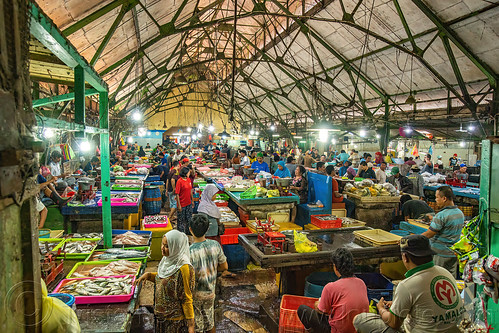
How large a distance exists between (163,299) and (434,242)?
155 inches

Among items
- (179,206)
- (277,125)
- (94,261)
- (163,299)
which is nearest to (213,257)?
(163,299)

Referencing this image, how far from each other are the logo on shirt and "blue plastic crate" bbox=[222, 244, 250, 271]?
3809mm

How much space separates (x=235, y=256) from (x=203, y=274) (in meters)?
2.77

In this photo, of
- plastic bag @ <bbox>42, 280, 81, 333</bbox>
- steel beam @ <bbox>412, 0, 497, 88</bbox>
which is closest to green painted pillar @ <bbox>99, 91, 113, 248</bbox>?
plastic bag @ <bbox>42, 280, 81, 333</bbox>

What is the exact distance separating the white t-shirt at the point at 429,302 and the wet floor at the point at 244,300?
1.96 meters

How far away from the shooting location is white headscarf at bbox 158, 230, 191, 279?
2.94 metres

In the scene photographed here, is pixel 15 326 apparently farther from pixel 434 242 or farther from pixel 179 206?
A: pixel 179 206

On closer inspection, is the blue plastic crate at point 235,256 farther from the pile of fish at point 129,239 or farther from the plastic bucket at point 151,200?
the plastic bucket at point 151,200

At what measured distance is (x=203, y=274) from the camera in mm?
3289

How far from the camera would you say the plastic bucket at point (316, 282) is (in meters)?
4.14

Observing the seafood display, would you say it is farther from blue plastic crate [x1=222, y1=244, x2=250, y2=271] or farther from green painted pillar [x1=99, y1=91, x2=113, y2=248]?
blue plastic crate [x1=222, y1=244, x2=250, y2=271]

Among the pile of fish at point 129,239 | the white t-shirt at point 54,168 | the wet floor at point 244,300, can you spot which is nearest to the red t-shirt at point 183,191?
the wet floor at point 244,300

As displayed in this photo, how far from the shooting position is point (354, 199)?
26.6 feet

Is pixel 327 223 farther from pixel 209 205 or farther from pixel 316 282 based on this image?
pixel 209 205
